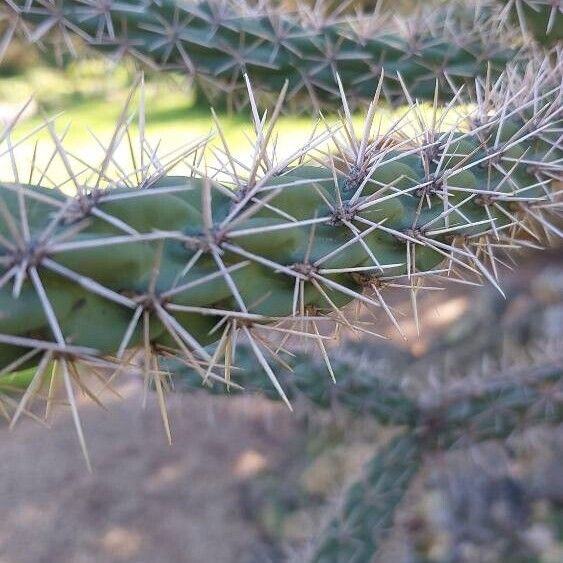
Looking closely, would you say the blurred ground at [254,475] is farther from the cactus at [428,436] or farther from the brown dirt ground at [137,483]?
the cactus at [428,436]

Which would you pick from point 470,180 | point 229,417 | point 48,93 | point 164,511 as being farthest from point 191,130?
point 470,180

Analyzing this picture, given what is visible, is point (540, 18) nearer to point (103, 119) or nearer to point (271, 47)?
point (271, 47)

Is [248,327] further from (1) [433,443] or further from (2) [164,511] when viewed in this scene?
(2) [164,511]

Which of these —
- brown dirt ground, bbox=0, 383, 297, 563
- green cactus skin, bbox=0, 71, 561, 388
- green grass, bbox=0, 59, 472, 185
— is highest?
green grass, bbox=0, 59, 472, 185

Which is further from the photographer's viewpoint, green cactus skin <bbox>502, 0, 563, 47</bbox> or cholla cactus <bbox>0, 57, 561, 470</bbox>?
green cactus skin <bbox>502, 0, 563, 47</bbox>

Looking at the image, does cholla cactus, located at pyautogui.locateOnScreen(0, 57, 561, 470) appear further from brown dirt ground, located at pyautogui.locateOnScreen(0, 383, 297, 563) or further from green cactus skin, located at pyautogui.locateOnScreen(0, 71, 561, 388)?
brown dirt ground, located at pyautogui.locateOnScreen(0, 383, 297, 563)

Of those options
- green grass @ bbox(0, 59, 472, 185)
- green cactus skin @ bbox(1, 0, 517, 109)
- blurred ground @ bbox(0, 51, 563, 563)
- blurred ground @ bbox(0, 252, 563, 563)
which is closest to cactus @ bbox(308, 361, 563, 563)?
blurred ground @ bbox(0, 51, 563, 563)

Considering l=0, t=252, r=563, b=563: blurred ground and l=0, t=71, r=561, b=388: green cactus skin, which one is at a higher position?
l=0, t=71, r=561, b=388: green cactus skin

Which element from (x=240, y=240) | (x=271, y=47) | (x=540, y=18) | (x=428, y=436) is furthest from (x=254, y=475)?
(x=240, y=240)
